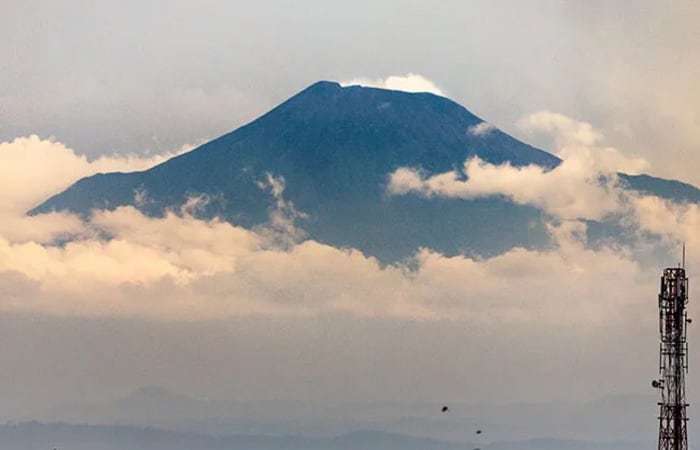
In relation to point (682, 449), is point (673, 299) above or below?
above
